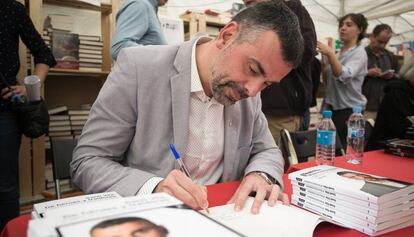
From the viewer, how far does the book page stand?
657mm

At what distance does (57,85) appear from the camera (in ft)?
10.1

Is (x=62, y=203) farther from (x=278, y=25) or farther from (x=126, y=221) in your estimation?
(x=278, y=25)

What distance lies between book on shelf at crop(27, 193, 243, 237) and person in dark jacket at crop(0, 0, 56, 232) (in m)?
1.58

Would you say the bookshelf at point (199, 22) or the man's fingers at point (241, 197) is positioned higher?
the bookshelf at point (199, 22)

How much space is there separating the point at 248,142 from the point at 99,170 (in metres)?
0.53

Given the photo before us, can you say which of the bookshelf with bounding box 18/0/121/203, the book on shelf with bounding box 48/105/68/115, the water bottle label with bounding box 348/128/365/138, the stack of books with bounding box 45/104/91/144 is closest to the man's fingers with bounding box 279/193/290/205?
the water bottle label with bounding box 348/128/365/138

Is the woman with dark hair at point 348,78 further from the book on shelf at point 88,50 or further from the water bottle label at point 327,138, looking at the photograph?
the book on shelf at point 88,50

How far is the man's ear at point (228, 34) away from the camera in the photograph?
977 mm

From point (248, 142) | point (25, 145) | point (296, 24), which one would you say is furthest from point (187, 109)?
point (25, 145)

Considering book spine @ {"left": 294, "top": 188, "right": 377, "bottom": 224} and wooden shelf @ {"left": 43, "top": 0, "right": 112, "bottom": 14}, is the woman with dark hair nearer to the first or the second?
wooden shelf @ {"left": 43, "top": 0, "right": 112, "bottom": 14}

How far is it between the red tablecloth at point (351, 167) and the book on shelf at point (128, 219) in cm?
25

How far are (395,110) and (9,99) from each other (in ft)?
7.31

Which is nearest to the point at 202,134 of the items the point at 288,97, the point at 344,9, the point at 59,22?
the point at 288,97

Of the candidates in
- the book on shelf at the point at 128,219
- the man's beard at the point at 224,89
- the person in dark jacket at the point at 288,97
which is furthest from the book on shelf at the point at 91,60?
the book on shelf at the point at 128,219
